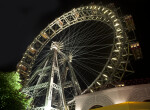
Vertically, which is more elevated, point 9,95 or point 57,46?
point 57,46

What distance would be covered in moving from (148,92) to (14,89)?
977 centimetres

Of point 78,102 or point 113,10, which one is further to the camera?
point 113,10

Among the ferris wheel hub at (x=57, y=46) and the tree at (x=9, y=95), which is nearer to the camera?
the tree at (x=9, y=95)

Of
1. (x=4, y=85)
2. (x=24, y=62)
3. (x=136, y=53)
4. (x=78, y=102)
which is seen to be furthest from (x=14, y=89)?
(x=136, y=53)

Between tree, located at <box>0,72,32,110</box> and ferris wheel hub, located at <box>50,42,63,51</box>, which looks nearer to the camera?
tree, located at <box>0,72,32,110</box>

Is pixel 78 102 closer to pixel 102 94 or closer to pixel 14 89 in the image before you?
pixel 102 94

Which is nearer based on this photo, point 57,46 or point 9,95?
point 9,95

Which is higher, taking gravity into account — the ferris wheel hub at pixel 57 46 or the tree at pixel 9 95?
the ferris wheel hub at pixel 57 46

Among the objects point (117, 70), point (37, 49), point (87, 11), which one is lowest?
point (117, 70)

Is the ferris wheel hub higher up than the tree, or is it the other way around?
the ferris wheel hub

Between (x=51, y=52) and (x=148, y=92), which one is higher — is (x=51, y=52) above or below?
above

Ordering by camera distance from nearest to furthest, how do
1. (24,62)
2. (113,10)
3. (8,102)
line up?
(8,102) < (113,10) < (24,62)

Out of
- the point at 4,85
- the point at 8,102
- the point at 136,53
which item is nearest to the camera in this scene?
the point at 8,102

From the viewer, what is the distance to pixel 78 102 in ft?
41.2
